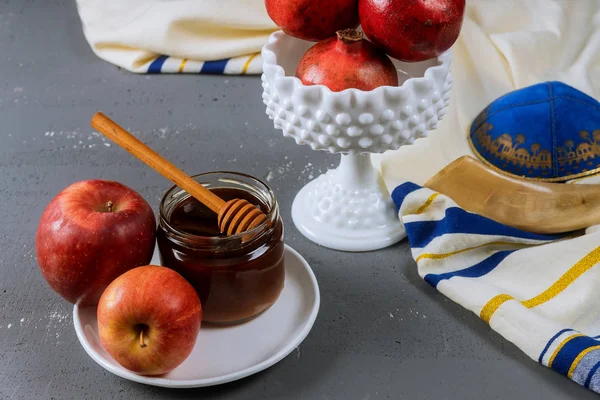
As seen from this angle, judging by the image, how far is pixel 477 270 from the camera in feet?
3.22

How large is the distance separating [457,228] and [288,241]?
0.79ft

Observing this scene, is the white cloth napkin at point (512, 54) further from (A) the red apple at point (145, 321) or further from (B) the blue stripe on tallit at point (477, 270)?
(A) the red apple at point (145, 321)

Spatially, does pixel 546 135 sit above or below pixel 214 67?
above

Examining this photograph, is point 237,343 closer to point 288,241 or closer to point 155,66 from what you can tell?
point 288,241

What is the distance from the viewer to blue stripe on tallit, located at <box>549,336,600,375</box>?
825 mm

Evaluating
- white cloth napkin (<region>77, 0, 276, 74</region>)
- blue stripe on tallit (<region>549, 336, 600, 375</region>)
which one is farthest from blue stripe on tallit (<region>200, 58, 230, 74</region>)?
blue stripe on tallit (<region>549, 336, 600, 375</region>)

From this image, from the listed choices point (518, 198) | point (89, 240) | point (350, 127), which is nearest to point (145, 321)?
point (89, 240)

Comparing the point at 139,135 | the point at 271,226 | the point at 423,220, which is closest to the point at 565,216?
the point at 423,220

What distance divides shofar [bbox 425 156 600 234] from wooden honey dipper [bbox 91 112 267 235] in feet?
1.23

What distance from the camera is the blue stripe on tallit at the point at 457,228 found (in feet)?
3.32

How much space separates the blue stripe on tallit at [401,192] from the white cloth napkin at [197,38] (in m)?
0.54

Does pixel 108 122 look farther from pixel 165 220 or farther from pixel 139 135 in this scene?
pixel 139 135

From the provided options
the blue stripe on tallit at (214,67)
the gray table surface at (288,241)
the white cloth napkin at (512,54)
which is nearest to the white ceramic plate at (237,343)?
the gray table surface at (288,241)

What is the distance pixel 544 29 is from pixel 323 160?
54cm
